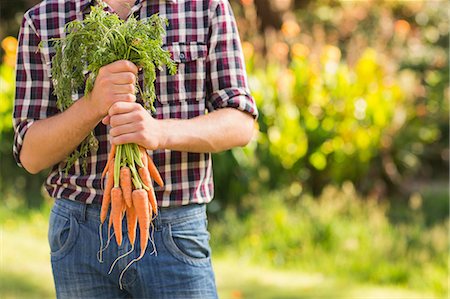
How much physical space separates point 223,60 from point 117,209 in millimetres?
465

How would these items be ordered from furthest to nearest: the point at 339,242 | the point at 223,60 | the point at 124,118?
1. the point at 339,242
2. the point at 223,60
3. the point at 124,118

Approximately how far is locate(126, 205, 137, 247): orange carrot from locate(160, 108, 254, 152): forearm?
0.62ft

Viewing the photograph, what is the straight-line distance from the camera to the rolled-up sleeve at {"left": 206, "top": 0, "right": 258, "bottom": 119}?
2.09m

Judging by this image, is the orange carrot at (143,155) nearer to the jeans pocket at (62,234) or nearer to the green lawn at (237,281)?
the jeans pocket at (62,234)

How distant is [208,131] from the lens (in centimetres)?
200

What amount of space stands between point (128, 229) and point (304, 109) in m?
4.39

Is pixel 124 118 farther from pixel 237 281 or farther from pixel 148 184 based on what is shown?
pixel 237 281

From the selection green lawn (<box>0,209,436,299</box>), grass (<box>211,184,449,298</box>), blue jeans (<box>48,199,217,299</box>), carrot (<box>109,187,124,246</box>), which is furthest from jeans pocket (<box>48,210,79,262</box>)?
grass (<box>211,184,449,298</box>)

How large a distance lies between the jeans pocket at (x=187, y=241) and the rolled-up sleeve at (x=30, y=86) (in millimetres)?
462

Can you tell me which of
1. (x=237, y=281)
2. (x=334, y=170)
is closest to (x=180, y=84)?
(x=237, y=281)

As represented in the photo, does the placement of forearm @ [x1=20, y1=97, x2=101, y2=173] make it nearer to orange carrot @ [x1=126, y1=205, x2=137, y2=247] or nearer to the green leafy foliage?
the green leafy foliage

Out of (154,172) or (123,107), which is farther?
(154,172)

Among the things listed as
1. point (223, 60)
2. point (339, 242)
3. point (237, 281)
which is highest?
point (223, 60)

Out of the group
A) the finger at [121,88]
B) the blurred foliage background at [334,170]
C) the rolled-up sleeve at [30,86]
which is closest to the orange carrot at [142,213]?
the finger at [121,88]
